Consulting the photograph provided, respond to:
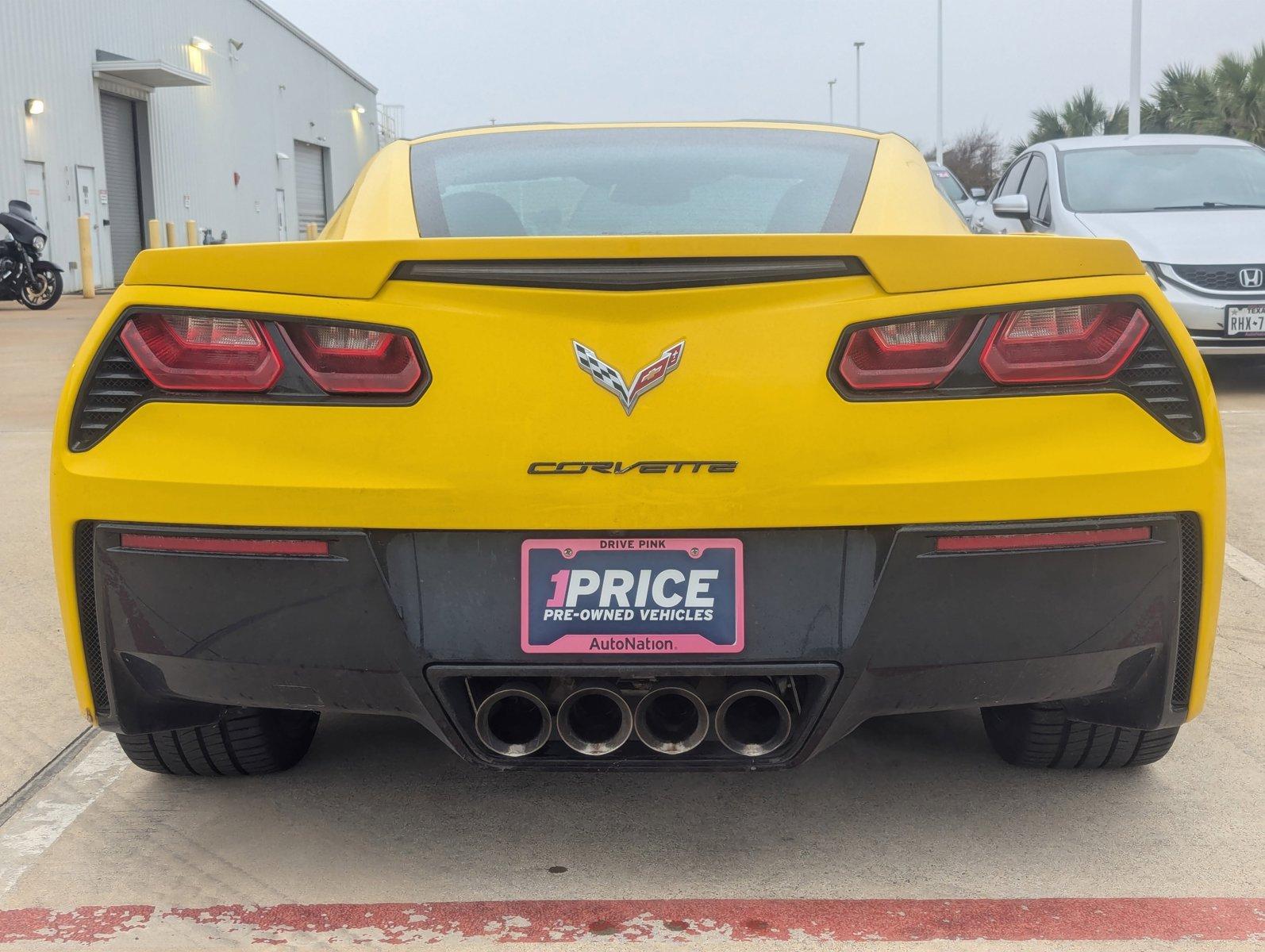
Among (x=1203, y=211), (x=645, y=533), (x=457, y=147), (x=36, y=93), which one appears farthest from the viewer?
(x=36, y=93)

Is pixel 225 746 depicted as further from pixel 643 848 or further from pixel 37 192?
pixel 37 192

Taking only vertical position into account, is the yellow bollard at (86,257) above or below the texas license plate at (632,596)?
below

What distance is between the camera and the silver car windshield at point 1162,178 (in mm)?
9328

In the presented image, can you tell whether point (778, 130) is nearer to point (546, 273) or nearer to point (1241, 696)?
Answer: point (546, 273)

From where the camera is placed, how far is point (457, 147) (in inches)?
123

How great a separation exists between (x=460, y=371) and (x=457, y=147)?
1.16 metres

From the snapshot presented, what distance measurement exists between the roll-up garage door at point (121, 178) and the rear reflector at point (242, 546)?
90.0ft

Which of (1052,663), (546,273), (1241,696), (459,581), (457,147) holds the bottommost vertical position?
(1241,696)

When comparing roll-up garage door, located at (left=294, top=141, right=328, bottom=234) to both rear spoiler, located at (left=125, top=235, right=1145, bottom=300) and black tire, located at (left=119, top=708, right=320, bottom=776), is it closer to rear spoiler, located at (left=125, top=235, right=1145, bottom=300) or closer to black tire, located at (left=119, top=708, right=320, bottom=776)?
black tire, located at (left=119, top=708, right=320, bottom=776)

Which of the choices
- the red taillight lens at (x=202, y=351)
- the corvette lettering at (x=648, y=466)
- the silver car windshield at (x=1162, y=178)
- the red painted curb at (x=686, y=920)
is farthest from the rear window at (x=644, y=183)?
the silver car windshield at (x=1162, y=178)

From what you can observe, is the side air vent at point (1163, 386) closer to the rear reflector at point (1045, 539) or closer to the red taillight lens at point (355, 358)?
the rear reflector at point (1045, 539)

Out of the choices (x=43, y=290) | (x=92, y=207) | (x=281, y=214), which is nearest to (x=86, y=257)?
(x=92, y=207)

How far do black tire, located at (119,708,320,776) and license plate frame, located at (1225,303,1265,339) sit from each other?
23.2ft

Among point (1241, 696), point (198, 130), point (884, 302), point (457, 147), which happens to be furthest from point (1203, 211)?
point (198, 130)
